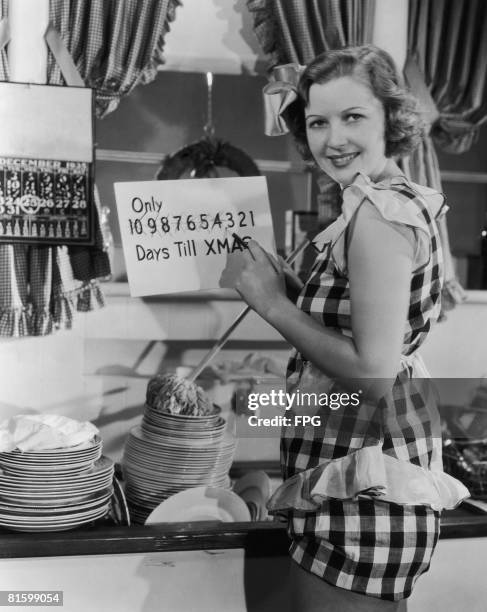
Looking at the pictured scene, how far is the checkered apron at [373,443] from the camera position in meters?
0.87

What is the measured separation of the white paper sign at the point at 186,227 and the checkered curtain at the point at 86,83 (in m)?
0.59

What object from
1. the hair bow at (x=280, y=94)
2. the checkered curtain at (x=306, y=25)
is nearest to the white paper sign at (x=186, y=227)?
the hair bow at (x=280, y=94)

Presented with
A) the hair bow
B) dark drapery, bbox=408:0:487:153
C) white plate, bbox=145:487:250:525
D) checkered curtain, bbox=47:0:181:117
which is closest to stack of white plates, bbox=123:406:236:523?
white plate, bbox=145:487:250:525

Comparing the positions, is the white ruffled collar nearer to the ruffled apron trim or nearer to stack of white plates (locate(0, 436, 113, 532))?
the ruffled apron trim

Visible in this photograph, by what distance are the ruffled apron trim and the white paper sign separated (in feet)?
1.28

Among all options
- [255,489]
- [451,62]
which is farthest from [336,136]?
[451,62]

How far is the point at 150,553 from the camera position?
47.5 inches

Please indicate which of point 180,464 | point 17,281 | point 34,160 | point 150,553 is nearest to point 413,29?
point 34,160

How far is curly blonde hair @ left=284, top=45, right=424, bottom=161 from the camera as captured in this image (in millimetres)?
919

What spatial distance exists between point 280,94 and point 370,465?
0.55 m

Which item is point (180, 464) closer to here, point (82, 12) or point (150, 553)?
point (150, 553)

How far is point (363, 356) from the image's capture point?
81 cm

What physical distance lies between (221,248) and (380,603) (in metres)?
0.57
